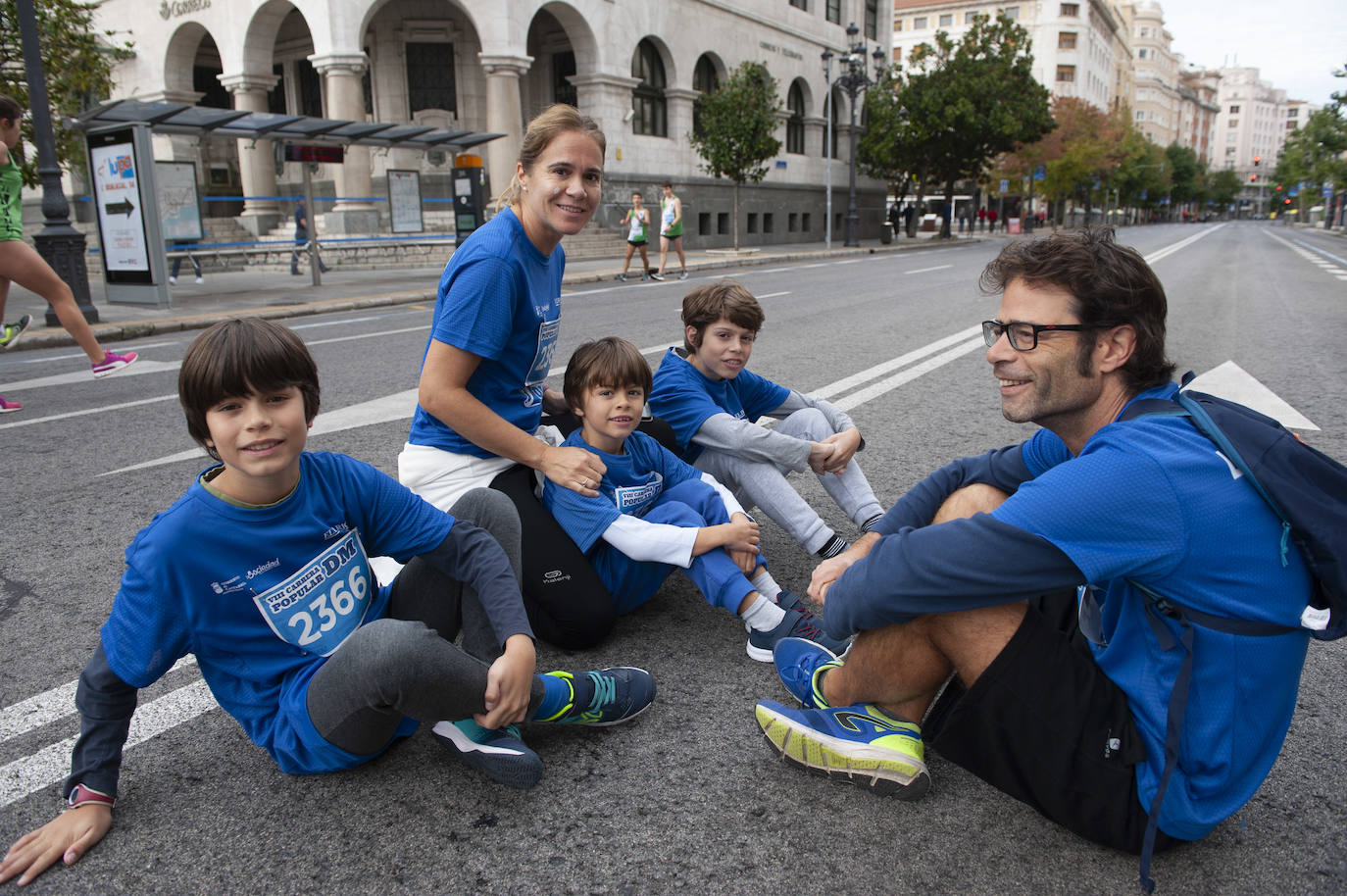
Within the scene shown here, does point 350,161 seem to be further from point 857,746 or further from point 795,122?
point 857,746

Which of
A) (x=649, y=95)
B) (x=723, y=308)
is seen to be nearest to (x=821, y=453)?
(x=723, y=308)

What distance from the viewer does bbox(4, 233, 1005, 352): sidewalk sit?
11.2 m

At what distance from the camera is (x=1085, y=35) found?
90.6 metres

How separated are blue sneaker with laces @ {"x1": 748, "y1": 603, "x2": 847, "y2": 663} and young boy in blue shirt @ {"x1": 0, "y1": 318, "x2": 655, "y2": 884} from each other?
2.17ft

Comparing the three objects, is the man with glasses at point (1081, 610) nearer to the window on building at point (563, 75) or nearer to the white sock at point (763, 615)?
the white sock at point (763, 615)

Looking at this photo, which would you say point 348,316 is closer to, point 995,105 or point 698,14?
point 698,14

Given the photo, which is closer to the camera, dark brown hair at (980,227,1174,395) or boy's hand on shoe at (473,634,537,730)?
dark brown hair at (980,227,1174,395)

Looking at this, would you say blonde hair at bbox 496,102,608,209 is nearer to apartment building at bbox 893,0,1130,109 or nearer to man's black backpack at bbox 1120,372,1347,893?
man's black backpack at bbox 1120,372,1347,893

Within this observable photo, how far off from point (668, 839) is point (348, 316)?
11.7 meters

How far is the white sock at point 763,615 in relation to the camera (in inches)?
109

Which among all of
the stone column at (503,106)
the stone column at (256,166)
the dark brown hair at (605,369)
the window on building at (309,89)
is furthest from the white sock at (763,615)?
the window on building at (309,89)

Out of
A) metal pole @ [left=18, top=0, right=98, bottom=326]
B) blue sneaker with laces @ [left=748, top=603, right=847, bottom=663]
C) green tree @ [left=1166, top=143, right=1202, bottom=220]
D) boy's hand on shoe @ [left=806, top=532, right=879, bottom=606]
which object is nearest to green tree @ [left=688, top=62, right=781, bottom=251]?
metal pole @ [left=18, top=0, right=98, bottom=326]

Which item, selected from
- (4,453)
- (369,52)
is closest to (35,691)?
(4,453)

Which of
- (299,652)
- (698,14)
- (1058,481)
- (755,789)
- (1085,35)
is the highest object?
(1085,35)
